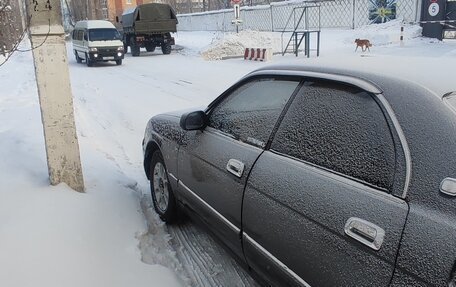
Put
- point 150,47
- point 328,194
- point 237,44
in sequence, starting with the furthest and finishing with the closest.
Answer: point 150,47 → point 237,44 → point 328,194

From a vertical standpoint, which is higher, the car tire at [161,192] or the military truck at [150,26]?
the military truck at [150,26]

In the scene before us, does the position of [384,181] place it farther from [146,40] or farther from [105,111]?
[146,40]

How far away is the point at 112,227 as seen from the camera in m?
4.03

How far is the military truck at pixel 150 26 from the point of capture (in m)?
27.0

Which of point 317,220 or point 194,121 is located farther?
point 194,121

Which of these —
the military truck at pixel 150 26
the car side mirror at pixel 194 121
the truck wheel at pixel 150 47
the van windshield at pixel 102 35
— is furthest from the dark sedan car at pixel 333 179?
the truck wheel at pixel 150 47

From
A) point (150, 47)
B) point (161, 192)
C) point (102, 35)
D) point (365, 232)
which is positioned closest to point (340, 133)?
point (365, 232)

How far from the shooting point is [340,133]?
2.29 m

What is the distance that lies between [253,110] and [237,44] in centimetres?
2144

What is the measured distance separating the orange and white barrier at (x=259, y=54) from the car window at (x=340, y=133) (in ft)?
56.0

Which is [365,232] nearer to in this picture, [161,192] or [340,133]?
[340,133]

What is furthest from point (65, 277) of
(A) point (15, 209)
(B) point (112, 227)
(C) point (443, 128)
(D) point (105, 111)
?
(D) point (105, 111)

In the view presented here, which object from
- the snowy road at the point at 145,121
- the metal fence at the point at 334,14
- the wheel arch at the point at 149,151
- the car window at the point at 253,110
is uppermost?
the metal fence at the point at 334,14

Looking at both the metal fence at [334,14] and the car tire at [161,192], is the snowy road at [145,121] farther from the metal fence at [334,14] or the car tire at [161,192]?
the metal fence at [334,14]
